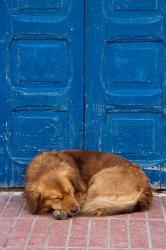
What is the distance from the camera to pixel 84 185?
20.2ft

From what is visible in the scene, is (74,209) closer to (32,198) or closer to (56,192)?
(56,192)

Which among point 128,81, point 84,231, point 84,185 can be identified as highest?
point 128,81

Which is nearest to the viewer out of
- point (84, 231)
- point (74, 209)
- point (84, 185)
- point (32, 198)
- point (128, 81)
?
point (84, 231)

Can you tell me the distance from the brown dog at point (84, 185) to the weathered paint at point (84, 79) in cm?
38

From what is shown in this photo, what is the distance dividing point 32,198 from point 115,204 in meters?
0.75

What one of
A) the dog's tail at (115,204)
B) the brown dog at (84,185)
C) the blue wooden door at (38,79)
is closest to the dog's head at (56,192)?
the brown dog at (84,185)

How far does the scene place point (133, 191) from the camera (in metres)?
6.11

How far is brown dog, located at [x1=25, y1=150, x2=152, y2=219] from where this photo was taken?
5.90 meters

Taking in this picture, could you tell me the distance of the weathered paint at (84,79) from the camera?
21.3 ft

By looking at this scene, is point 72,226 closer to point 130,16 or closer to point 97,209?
point 97,209

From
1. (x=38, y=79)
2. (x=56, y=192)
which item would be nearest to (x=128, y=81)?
(x=38, y=79)

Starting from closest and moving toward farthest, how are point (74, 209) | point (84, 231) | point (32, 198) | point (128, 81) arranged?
point (84, 231), point (74, 209), point (32, 198), point (128, 81)

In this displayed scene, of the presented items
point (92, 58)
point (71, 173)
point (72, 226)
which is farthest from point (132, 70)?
point (72, 226)

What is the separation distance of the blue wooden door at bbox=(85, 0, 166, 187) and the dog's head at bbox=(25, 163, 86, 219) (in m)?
0.75
